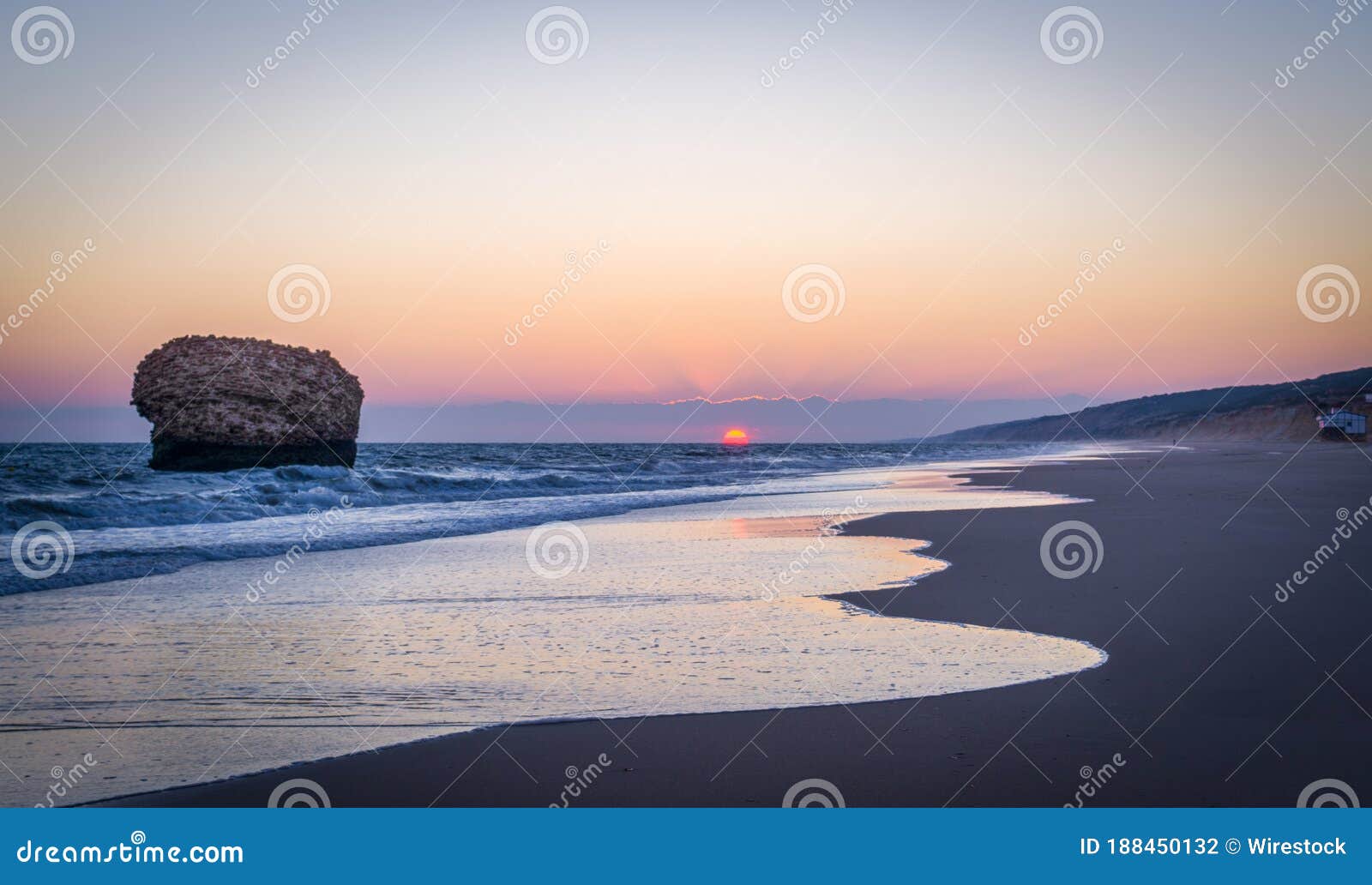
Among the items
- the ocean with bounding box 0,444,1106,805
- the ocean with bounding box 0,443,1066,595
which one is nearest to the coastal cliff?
the ocean with bounding box 0,443,1066,595

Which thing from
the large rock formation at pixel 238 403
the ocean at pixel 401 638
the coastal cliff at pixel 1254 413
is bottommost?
the large rock formation at pixel 238 403

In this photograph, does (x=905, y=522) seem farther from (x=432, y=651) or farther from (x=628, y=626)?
(x=432, y=651)

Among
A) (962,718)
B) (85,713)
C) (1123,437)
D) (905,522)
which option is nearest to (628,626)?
(962,718)

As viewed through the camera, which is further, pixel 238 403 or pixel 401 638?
pixel 238 403

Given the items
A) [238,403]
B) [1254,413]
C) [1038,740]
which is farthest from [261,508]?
[1254,413]

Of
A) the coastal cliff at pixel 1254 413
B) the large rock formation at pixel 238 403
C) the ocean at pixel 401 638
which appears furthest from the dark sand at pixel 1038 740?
the coastal cliff at pixel 1254 413

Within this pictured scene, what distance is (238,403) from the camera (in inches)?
1351

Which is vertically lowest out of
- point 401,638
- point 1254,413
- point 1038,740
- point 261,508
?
point 261,508

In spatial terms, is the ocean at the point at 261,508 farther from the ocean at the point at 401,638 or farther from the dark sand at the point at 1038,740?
the dark sand at the point at 1038,740

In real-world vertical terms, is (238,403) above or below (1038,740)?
below

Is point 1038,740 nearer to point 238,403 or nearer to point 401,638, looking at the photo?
point 401,638

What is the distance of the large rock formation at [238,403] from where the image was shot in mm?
33438

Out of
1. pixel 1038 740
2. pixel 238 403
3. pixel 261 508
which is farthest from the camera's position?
pixel 238 403

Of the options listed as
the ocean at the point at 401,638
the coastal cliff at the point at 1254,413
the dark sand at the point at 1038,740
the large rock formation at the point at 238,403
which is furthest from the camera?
the coastal cliff at the point at 1254,413
